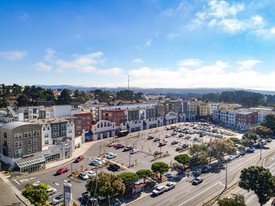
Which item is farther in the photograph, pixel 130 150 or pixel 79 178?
pixel 130 150

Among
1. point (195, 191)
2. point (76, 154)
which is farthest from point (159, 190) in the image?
point (76, 154)

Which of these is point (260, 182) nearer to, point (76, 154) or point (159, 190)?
point (159, 190)

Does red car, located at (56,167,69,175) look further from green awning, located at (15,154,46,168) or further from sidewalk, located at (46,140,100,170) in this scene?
green awning, located at (15,154,46,168)

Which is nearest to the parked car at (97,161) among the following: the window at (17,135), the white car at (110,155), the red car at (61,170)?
the white car at (110,155)

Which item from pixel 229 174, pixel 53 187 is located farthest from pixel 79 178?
pixel 229 174

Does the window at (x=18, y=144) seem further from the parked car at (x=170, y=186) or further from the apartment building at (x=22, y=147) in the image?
the parked car at (x=170, y=186)

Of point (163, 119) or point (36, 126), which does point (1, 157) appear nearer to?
point (36, 126)
